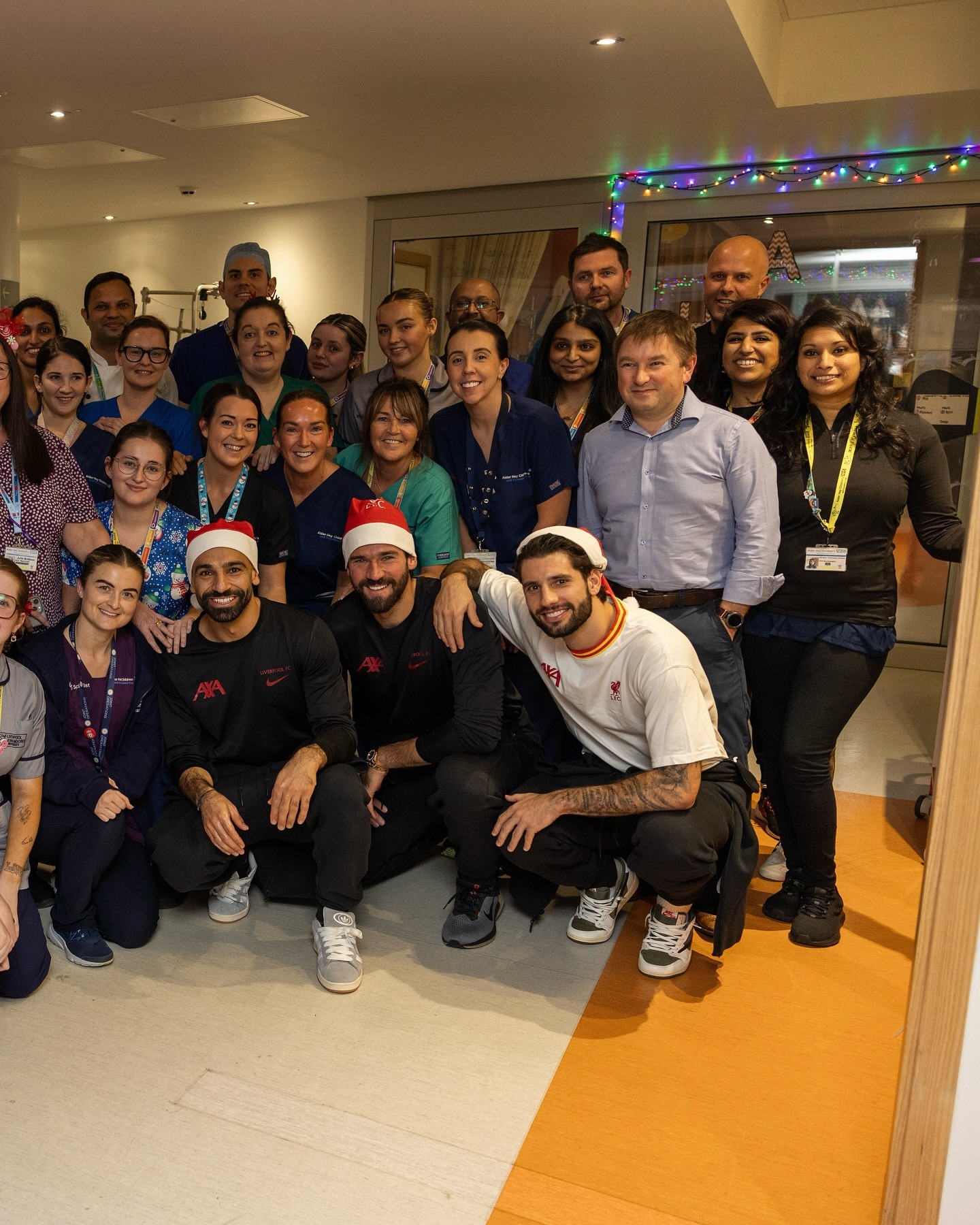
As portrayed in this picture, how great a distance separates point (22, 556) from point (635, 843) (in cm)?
190

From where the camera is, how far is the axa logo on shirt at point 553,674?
9.53 feet

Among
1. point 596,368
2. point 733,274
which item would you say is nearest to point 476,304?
point 596,368

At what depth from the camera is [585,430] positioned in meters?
3.62

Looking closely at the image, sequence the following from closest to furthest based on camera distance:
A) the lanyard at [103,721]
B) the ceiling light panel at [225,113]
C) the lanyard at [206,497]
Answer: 1. the lanyard at [103,721]
2. the lanyard at [206,497]
3. the ceiling light panel at [225,113]

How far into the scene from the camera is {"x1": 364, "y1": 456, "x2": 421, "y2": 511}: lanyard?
11.4 ft

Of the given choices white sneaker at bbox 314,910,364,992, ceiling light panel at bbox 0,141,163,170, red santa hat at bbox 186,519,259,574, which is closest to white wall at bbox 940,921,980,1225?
Answer: white sneaker at bbox 314,910,364,992

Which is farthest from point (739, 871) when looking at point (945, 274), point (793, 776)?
point (945, 274)

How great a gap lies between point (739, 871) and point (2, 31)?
4.47 meters

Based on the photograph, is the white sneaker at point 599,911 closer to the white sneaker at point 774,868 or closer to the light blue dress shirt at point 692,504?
the white sneaker at point 774,868

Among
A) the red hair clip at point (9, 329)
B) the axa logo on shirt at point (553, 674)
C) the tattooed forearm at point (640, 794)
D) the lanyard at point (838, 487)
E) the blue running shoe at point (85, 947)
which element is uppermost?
the red hair clip at point (9, 329)

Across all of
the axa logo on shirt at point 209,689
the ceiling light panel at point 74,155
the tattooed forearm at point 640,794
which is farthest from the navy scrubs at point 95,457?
the ceiling light panel at point 74,155

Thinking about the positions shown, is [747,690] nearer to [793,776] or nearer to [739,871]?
[793,776]

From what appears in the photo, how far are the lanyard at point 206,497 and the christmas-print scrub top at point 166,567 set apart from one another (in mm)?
89

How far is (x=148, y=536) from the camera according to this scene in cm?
332
